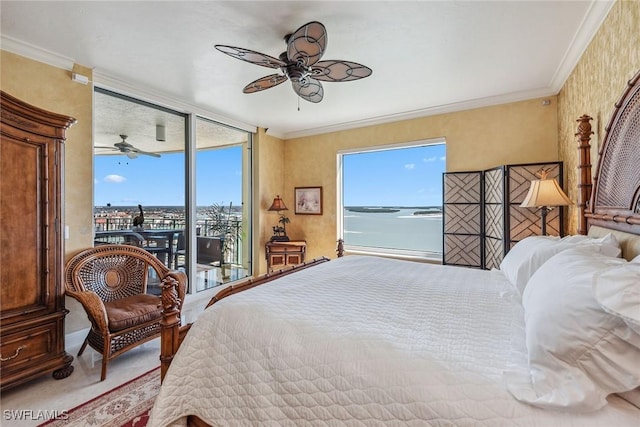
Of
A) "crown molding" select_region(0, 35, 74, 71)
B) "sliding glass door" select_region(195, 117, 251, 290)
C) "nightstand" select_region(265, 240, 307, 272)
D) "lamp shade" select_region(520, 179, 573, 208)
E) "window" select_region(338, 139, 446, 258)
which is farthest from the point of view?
"nightstand" select_region(265, 240, 307, 272)

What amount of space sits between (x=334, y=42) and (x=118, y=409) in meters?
3.00

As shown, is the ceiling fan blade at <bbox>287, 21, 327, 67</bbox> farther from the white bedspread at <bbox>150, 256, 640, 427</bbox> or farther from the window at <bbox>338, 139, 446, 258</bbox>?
the window at <bbox>338, 139, 446, 258</bbox>

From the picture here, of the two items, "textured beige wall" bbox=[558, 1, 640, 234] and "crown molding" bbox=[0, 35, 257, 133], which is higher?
"crown molding" bbox=[0, 35, 257, 133]

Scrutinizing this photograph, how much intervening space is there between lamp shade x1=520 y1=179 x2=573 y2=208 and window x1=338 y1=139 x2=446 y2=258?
146 cm

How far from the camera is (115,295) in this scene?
8.70 ft

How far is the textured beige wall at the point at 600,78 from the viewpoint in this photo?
1.61m

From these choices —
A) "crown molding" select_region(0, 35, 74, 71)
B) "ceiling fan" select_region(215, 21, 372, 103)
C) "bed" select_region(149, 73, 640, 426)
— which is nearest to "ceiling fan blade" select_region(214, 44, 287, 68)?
"ceiling fan" select_region(215, 21, 372, 103)

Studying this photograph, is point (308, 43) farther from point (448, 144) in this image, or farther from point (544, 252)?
point (448, 144)

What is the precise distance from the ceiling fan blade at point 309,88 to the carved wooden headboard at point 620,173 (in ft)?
6.35

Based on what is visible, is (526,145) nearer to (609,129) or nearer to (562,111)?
(562,111)

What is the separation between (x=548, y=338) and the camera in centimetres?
85

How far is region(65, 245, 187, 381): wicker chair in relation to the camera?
6.92 feet

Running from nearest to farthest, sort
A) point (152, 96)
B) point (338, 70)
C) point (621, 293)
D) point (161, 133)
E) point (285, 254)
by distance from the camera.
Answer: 1. point (621, 293)
2. point (338, 70)
3. point (152, 96)
4. point (161, 133)
5. point (285, 254)

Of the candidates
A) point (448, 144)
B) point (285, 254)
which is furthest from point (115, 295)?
point (448, 144)
